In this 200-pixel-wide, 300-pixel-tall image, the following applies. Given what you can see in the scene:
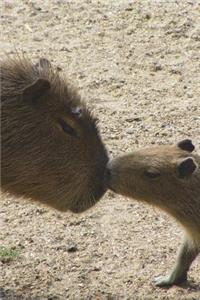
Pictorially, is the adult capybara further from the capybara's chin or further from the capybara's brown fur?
the capybara's brown fur

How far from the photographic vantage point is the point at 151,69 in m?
8.42

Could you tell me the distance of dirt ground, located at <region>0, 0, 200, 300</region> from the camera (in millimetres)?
5777

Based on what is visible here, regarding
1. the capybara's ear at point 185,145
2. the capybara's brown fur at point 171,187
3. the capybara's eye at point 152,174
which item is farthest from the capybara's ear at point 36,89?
the capybara's ear at point 185,145

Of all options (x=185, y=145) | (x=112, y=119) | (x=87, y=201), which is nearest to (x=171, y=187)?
(x=185, y=145)

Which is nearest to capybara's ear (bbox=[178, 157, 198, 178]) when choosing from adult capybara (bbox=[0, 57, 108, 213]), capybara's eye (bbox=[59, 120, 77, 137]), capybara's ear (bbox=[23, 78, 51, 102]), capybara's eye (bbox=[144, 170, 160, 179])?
capybara's eye (bbox=[144, 170, 160, 179])

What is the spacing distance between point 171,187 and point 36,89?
3.81ft

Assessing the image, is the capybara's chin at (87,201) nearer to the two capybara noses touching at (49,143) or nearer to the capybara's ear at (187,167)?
the two capybara noses touching at (49,143)

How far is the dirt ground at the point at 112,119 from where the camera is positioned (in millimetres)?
5777

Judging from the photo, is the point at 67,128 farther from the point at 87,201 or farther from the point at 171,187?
the point at 171,187

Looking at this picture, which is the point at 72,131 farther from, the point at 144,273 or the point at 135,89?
the point at 135,89

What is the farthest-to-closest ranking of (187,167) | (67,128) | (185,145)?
(185,145) < (187,167) < (67,128)

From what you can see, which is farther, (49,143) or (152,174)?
(152,174)

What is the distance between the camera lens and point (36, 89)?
16.7ft

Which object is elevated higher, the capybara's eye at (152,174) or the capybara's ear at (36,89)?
the capybara's ear at (36,89)
